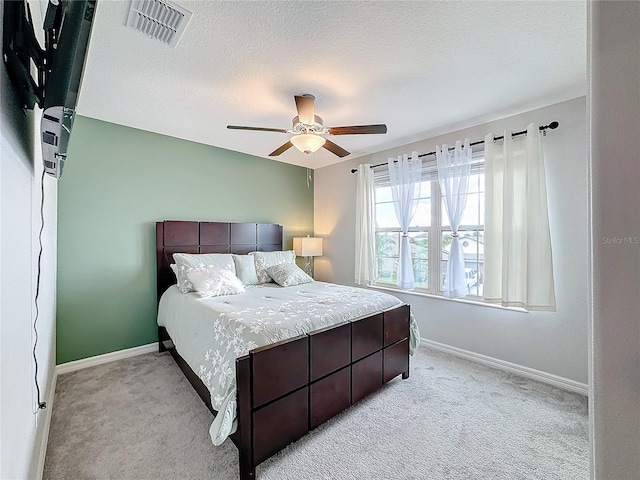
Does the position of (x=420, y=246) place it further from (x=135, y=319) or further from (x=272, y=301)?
(x=135, y=319)

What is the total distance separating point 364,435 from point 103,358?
2.75 meters

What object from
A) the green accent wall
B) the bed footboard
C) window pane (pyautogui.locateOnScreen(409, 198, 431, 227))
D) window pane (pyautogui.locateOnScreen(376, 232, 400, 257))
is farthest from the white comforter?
window pane (pyautogui.locateOnScreen(409, 198, 431, 227))

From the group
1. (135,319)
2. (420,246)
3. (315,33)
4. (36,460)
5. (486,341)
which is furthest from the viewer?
(420,246)

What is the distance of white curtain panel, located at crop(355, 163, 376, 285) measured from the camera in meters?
3.89

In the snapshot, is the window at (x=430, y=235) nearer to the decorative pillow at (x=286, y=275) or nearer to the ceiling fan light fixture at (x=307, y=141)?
the decorative pillow at (x=286, y=275)

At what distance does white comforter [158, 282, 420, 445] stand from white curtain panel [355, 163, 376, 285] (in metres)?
1.07

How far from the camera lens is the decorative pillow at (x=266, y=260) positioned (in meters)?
3.53

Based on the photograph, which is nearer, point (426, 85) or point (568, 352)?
point (426, 85)

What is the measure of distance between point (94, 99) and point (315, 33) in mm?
2079

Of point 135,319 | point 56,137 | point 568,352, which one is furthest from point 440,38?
point 135,319

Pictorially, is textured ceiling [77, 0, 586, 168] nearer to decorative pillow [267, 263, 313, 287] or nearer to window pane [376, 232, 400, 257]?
window pane [376, 232, 400, 257]

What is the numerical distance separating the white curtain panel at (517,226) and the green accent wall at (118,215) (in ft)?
10.5

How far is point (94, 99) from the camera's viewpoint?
2449mm

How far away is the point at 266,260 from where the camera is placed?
3652mm
